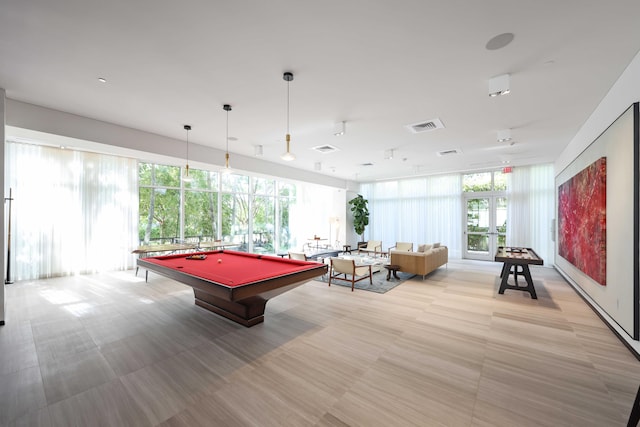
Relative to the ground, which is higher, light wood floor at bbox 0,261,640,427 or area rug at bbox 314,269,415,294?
light wood floor at bbox 0,261,640,427

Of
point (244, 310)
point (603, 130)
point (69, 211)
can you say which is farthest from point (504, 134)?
point (69, 211)

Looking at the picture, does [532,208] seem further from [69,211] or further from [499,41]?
[69,211]

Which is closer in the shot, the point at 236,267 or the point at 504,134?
the point at 236,267

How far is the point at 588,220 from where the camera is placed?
4.02m

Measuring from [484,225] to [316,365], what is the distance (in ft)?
28.7

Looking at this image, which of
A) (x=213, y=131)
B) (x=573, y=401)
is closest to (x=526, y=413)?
(x=573, y=401)

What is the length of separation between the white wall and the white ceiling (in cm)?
15

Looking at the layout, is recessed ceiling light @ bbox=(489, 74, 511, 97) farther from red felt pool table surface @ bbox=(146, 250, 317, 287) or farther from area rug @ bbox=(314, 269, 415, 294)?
area rug @ bbox=(314, 269, 415, 294)

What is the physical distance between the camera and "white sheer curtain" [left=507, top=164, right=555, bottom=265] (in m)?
7.84

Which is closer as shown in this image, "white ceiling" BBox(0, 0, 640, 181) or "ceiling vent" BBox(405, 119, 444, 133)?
"white ceiling" BBox(0, 0, 640, 181)

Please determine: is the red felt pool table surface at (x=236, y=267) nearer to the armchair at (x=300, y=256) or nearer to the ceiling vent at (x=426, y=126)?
the armchair at (x=300, y=256)

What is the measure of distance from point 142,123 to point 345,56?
13.5 ft

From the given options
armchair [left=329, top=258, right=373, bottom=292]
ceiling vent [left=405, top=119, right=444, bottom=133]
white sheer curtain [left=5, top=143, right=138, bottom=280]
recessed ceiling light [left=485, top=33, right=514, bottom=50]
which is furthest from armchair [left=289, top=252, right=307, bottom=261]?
white sheer curtain [left=5, top=143, right=138, bottom=280]

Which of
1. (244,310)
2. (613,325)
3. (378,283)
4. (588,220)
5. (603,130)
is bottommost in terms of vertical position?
(378,283)
